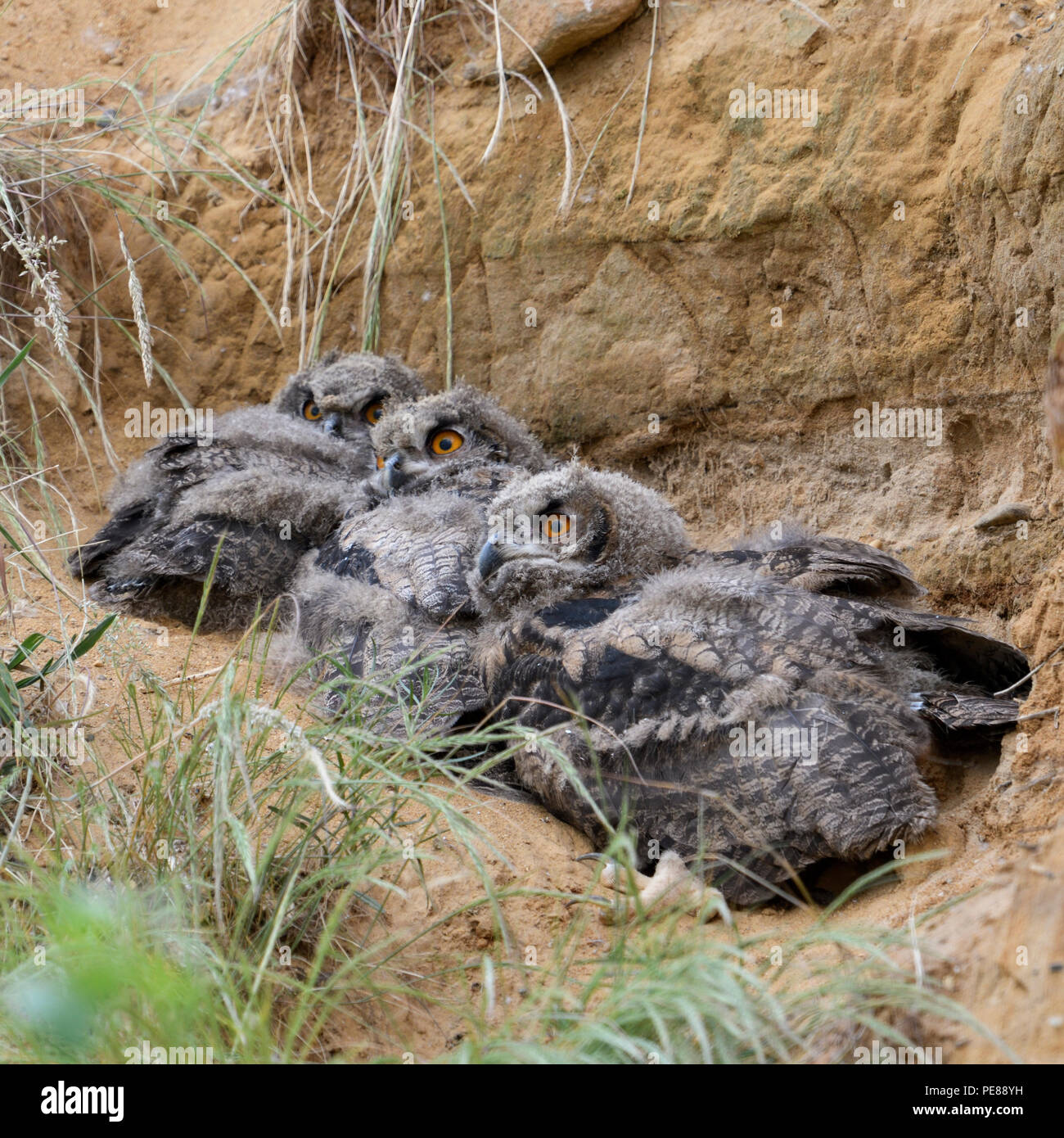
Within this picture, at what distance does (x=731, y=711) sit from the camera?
3.57m

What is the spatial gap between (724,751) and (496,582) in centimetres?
114

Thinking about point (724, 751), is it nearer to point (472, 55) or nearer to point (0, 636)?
point (0, 636)

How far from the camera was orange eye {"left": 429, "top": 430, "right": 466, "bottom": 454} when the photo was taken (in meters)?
5.35

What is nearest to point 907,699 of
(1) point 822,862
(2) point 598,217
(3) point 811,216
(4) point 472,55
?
(1) point 822,862

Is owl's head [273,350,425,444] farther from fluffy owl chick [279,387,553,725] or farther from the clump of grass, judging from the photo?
the clump of grass

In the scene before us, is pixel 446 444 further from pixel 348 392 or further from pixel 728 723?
pixel 728 723

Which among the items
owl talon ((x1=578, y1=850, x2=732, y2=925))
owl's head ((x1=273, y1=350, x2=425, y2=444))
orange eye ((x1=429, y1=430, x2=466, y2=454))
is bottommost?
owl talon ((x1=578, y1=850, x2=732, y2=925))

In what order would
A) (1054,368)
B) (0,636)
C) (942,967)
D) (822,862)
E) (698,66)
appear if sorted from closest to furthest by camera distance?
1. (942,967)
2. (1054,368)
3. (822,862)
4. (0,636)
5. (698,66)

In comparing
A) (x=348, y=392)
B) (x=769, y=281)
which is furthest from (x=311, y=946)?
(x=769, y=281)

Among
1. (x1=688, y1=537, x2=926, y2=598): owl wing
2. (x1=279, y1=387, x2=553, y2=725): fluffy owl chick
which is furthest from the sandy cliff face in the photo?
(x1=279, y1=387, x2=553, y2=725): fluffy owl chick

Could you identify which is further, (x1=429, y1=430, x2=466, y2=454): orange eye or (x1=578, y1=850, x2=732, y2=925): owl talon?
(x1=429, y1=430, x2=466, y2=454): orange eye

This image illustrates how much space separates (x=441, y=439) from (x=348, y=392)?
64 cm

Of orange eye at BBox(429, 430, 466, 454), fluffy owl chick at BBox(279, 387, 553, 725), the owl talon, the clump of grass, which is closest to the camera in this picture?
the clump of grass

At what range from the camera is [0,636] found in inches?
168
